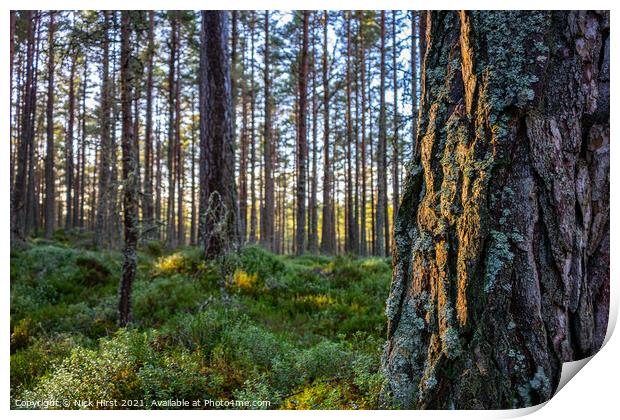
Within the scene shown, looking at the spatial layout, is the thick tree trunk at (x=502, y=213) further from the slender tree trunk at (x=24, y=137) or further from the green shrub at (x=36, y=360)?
the slender tree trunk at (x=24, y=137)

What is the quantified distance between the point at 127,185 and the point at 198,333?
2.13 m

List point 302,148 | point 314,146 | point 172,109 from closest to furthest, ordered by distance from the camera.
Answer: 1. point 302,148
2. point 314,146
3. point 172,109

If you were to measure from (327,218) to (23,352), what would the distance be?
12627mm

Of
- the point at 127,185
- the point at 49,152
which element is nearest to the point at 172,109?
the point at 49,152

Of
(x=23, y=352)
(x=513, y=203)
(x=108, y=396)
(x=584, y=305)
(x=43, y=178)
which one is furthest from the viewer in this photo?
(x=43, y=178)

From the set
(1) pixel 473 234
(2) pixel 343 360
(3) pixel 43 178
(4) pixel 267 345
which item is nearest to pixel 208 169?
(4) pixel 267 345

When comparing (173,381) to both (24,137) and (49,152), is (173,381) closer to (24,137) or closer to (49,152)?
(24,137)

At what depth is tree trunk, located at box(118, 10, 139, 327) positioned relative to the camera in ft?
16.5

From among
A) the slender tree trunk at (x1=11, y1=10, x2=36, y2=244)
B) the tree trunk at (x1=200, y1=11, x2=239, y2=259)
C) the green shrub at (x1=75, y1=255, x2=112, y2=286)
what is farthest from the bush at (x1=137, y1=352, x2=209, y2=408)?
the slender tree trunk at (x1=11, y1=10, x2=36, y2=244)

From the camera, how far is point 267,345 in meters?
3.62

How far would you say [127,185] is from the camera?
196 inches

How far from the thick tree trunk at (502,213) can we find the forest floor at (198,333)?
565 millimetres

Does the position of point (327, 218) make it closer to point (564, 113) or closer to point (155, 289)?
point (155, 289)

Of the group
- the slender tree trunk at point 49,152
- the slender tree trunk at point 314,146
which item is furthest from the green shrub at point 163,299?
the slender tree trunk at point 314,146
